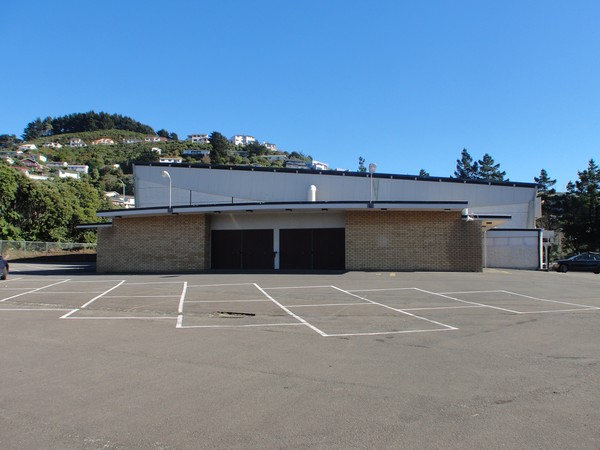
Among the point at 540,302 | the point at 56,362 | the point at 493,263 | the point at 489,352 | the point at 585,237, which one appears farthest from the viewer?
the point at 585,237

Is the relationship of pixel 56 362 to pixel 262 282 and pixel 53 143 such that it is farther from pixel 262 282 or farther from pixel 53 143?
pixel 53 143

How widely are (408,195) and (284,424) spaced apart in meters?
31.5

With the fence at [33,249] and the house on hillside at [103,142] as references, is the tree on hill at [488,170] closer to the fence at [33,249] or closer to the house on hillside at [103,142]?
the fence at [33,249]

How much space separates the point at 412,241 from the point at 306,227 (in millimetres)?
5880

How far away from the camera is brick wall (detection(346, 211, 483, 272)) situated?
23.9m

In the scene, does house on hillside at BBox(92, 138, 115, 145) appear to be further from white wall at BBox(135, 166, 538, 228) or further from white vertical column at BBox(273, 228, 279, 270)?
white vertical column at BBox(273, 228, 279, 270)

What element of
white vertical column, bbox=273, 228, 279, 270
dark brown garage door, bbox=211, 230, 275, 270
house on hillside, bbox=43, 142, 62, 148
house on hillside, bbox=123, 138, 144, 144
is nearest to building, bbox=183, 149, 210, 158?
house on hillside, bbox=123, 138, 144, 144

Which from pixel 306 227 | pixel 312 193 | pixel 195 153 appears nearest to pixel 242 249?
pixel 306 227

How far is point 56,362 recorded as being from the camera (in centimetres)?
705

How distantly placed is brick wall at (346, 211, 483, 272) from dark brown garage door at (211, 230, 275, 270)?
193 inches

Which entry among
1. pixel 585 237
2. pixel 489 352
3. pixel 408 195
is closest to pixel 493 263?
pixel 408 195

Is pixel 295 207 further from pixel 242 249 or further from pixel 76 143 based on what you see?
pixel 76 143

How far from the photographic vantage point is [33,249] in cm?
4950

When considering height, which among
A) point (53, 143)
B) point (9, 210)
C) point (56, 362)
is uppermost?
point (53, 143)
